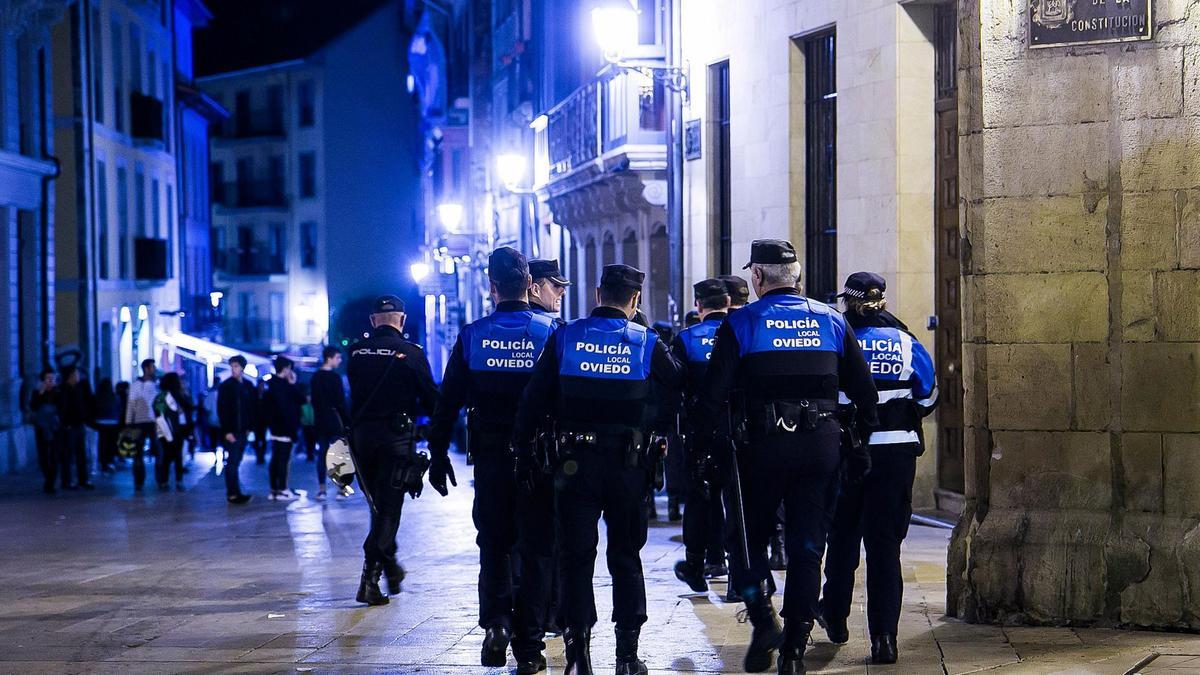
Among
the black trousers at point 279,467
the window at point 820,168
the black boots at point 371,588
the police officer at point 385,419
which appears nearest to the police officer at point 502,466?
the police officer at point 385,419

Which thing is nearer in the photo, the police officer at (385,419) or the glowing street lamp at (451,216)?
the police officer at (385,419)

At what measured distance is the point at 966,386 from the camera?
8609 mm

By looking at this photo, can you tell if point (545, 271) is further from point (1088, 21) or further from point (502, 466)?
point (1088, 21)

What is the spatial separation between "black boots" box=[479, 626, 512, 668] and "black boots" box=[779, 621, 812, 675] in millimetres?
1387

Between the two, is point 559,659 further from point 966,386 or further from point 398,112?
point 398,112

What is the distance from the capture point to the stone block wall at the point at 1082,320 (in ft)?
26.4

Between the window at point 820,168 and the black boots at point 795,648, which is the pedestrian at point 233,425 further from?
the black boots at point 795,648

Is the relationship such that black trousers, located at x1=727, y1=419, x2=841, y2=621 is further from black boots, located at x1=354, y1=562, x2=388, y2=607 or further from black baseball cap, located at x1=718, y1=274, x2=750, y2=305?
black boots, located at x1=354, y1=562, x2=388, y2=607

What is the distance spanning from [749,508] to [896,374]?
38.8 inches

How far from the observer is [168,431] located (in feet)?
69.5

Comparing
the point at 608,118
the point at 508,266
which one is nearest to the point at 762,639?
the point at 508,266

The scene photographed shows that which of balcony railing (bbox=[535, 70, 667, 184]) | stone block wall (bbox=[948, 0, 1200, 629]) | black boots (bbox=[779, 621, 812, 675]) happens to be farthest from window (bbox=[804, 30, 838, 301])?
black boots (bbox=[779, 621, 812, 675])

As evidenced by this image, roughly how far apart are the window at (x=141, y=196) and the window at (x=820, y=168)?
75.9 feet

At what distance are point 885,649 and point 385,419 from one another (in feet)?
12.2
